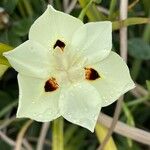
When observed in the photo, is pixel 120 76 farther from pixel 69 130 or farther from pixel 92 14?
pixel 69 130

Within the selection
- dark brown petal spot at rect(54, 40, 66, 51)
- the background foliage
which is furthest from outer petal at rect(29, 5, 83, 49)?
the background foliage

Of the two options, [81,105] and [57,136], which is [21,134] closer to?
[57,136]

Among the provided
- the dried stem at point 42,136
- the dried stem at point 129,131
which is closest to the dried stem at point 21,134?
the dried stem at point 42,136

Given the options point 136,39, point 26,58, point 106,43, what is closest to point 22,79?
point 26,58

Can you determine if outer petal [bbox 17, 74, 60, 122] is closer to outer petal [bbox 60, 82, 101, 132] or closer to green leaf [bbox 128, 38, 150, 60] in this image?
outer petal [bbox 60, 82, 101, 132]

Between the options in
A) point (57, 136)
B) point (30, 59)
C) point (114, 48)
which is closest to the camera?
point (30, 59)

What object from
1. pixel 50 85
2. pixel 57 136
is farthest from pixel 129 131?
pixel 50 85
